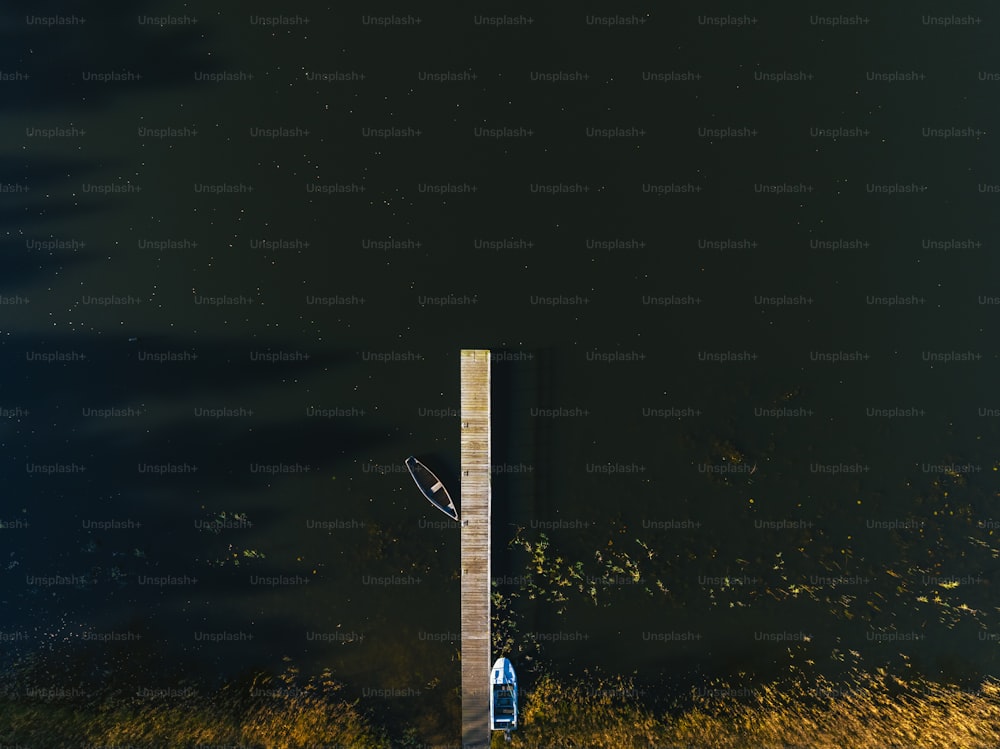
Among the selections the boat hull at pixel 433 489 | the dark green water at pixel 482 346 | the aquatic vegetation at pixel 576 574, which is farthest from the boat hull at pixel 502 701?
the boat hull at pixel 433 489

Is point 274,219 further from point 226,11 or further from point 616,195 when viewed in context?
point 616,195

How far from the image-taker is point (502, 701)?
16.5m

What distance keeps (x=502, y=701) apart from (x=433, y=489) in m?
6.10

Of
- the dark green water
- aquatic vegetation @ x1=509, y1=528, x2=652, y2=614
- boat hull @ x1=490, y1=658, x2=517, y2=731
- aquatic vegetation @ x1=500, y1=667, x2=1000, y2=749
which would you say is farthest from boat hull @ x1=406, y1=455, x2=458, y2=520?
aquatic vegetation @ x1=500, y1=667, x2=1000, y2=749

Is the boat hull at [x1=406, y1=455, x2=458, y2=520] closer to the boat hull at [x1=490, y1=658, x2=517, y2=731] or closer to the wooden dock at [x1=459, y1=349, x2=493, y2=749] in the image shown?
the wooden dock at [x1=459, y1=349, x2=493, y2=749]

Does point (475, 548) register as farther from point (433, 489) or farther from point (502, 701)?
point (502, 701)

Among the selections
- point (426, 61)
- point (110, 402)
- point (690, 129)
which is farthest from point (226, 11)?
point (690, 129)

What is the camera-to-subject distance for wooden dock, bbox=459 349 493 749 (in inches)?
653

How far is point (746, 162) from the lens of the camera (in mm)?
17000

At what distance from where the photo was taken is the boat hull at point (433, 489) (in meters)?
16.8

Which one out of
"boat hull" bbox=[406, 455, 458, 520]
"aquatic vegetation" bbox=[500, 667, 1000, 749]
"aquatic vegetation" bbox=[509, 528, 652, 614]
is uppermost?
"boat hull" bbox=[406, 455, 458, 520]

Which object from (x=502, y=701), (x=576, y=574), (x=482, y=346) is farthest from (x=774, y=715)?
(x=482, y=346)

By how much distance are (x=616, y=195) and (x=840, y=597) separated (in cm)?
1303

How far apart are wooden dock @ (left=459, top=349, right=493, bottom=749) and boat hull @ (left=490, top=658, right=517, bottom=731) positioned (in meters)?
0.29
